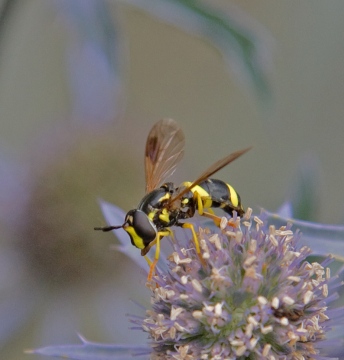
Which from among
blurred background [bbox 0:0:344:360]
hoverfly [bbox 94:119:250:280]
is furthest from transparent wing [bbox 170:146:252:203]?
blurred background [bbox 0:0:344:360]

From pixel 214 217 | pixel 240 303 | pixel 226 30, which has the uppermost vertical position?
pixel 226 30

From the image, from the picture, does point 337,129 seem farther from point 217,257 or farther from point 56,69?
point 217,257

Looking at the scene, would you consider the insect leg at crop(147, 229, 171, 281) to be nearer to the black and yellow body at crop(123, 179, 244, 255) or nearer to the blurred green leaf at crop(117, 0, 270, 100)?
the black and yellow body at crop(123, 179, 244, 255)

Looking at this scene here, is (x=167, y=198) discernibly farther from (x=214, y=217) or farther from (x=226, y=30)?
(x=226, y=30)

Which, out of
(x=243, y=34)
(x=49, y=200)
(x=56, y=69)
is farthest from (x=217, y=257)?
(x=56, y=69)

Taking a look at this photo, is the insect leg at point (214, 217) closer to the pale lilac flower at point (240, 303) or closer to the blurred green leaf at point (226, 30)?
the pale lilac flower at point (240, 303)

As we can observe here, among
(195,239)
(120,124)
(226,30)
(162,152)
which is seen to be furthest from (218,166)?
(120,124)

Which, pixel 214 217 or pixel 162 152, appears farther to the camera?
pixel 162 152
